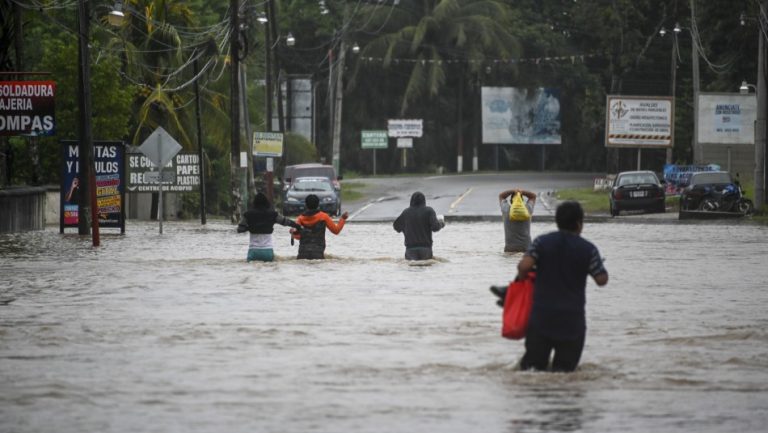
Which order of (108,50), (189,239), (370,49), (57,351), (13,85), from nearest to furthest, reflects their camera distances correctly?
(57,351) < (13,85) < (189,239) < (108,50) < (370,49)

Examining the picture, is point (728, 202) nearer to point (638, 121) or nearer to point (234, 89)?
point (234, 89)

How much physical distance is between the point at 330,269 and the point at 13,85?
12.4 m

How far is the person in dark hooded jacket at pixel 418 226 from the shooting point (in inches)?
972

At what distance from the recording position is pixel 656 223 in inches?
1784

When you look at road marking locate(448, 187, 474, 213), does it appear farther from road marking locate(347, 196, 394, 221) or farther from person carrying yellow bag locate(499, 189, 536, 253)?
person carrying yellow bag locate(499, 189, 536, 253)

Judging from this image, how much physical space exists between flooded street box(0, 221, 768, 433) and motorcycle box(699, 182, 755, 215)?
21083 millimetres

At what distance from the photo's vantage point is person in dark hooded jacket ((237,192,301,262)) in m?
23.9

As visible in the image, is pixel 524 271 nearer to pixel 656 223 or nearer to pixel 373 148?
pixel 656 223

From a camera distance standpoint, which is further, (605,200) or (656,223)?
(605,200)

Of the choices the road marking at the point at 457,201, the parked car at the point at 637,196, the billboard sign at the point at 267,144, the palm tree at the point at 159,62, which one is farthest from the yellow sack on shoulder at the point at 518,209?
the palm tree at the point at 159,62

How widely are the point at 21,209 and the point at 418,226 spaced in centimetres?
1797

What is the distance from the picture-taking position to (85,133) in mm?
35500

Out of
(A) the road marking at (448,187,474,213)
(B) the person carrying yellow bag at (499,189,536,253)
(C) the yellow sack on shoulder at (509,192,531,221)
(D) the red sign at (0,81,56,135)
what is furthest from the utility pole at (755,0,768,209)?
(D) the red sign at (0,81,56,135)

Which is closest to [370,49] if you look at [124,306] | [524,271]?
[124,306]
